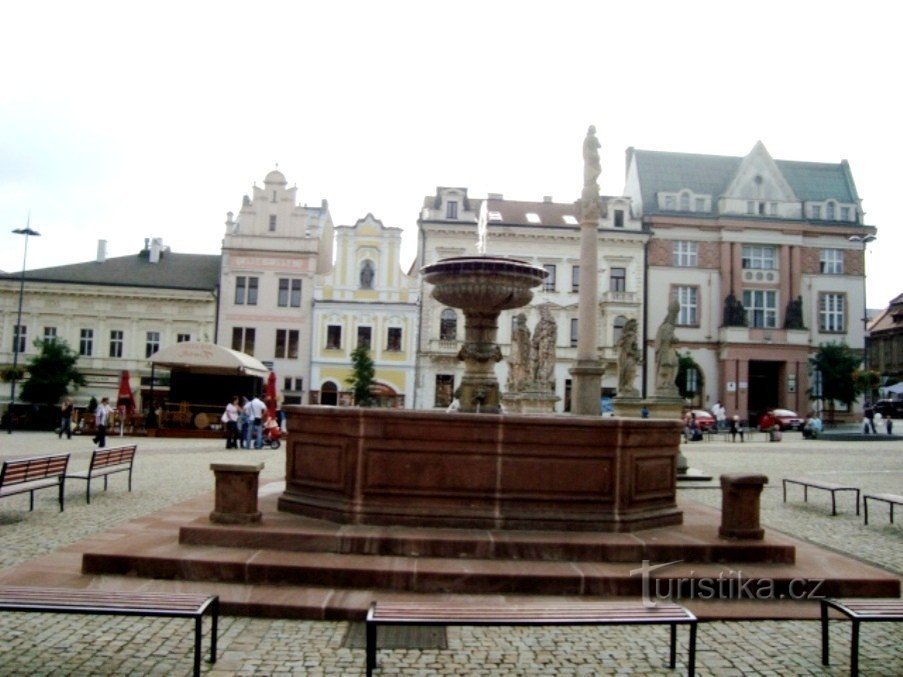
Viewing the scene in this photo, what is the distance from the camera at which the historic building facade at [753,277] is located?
46.8m

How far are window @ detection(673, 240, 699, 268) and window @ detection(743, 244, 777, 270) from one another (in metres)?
3.04

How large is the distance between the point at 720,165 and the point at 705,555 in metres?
49.8

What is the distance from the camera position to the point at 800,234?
1908 inches

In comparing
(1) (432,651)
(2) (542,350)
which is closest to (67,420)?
(2) (542,350)

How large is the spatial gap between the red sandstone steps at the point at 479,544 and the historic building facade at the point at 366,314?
37.5 m

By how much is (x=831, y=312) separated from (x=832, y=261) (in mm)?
3213

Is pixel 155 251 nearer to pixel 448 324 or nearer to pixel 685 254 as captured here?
pixel 448 324

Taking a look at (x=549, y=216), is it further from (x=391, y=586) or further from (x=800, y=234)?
(x=391, y=586)

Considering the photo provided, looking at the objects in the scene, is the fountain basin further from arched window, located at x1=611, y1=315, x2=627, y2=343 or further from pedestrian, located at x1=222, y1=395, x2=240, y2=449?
arched window, located at x1=611, y1=315, x2=627, y2=343

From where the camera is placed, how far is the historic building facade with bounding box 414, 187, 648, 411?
45.3m

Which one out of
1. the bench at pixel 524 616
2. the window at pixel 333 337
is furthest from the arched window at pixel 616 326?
the bench at pixel 524 616

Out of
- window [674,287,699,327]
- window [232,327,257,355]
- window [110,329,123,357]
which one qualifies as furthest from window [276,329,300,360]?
window [674,287,699,327]

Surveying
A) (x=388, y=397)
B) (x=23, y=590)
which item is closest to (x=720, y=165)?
(x=388, y=397)

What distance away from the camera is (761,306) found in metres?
48.1
